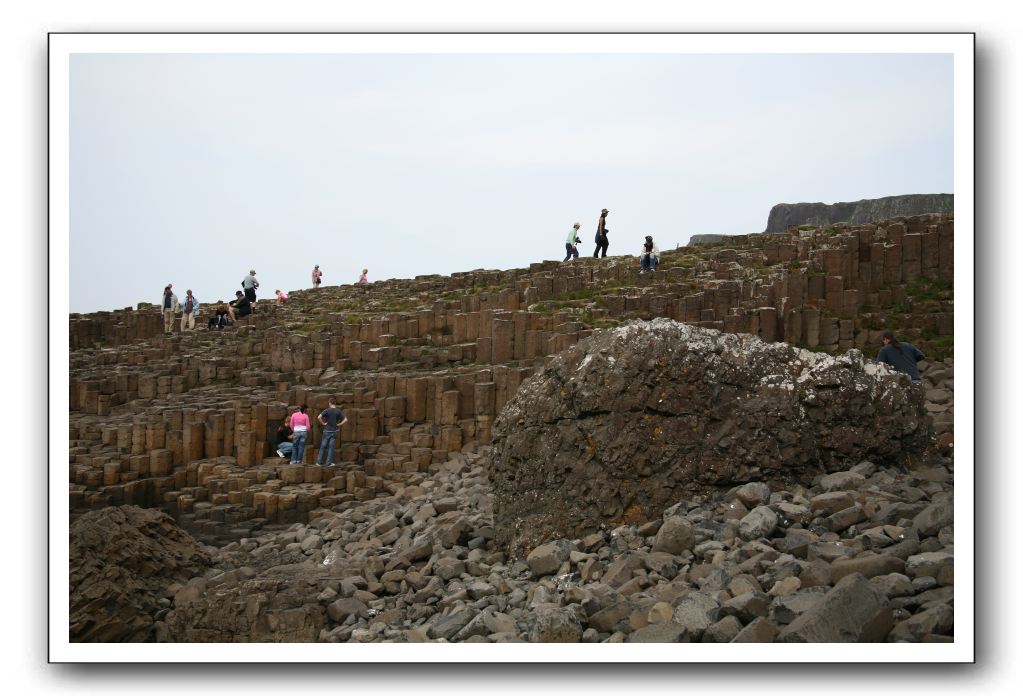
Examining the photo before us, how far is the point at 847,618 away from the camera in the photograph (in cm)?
647

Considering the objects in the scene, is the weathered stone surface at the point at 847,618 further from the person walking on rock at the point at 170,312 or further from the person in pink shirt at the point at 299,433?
the person walking on rock at the point at 170,312

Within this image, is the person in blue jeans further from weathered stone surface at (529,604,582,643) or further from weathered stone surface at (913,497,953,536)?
weathered stone surface at (913,497,953,536)

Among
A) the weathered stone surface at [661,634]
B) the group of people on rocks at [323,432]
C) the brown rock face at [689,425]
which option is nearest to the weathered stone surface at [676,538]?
the brown rock face at [689,425]

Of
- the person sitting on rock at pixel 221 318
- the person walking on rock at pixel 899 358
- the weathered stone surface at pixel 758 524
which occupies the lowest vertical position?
the weathered stone surface at pixel 758 524

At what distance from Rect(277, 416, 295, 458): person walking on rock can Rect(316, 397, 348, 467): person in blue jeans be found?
50cm

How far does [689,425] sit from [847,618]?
2.52 meters

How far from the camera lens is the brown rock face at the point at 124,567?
31.6 feet

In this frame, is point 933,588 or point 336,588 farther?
point 336,588

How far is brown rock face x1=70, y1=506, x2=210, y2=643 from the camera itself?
9633mm

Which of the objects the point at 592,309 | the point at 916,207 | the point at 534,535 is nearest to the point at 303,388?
the point at 592,309

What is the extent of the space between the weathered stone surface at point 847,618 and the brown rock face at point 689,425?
200cm

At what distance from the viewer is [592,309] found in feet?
58.1

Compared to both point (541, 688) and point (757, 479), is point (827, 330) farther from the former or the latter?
point (541, 688)

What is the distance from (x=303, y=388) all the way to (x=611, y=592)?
422 inches
